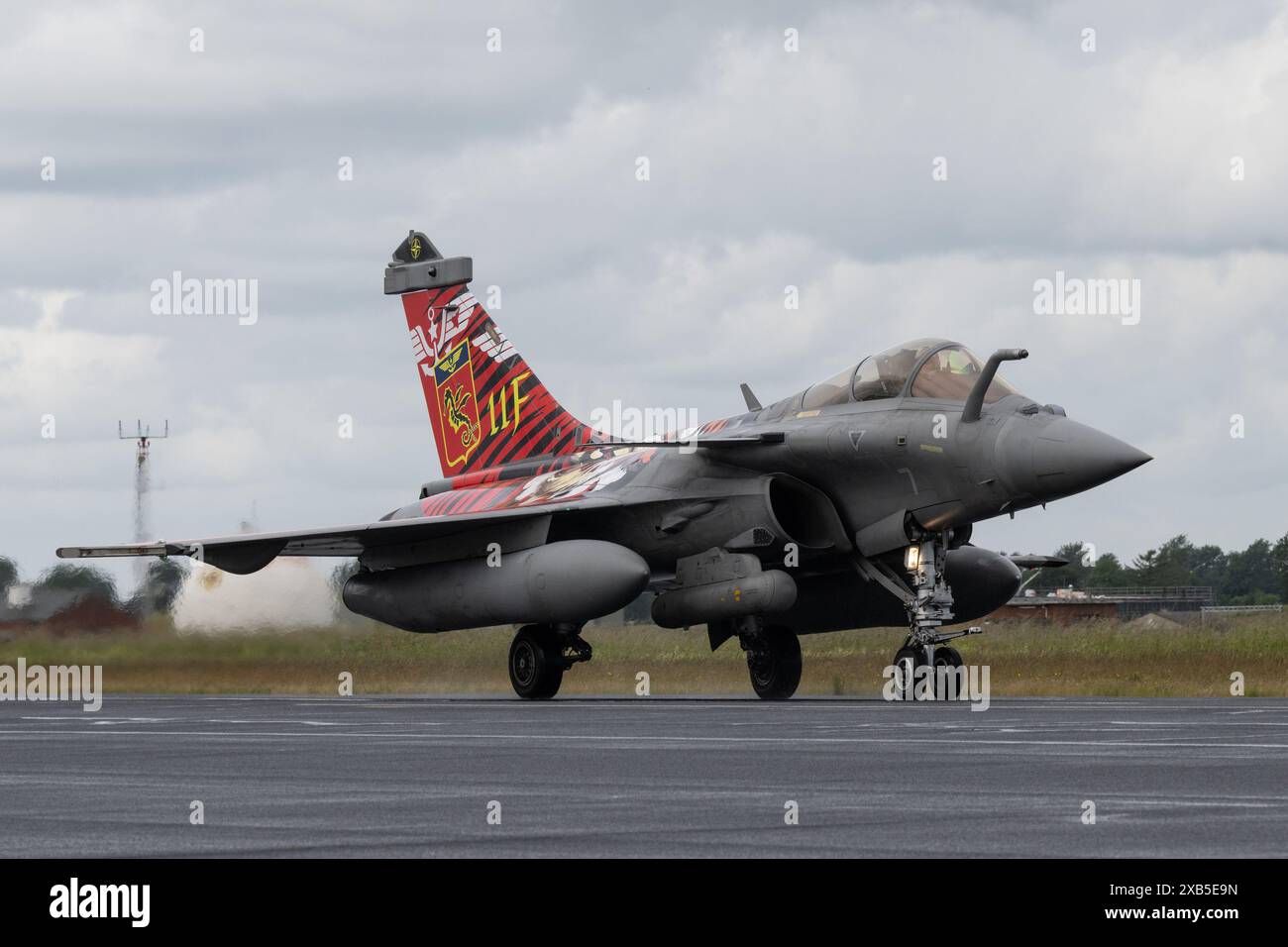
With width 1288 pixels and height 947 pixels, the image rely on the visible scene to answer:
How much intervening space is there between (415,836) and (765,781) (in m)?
2.62

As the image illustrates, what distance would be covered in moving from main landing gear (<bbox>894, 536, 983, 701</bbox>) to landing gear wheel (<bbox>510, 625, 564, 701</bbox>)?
4253 mm

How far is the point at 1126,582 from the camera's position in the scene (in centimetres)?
9600

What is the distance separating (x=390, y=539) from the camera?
23.0m

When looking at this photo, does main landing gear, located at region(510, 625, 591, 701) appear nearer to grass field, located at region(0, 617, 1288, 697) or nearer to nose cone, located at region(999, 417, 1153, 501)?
grass field, located at region(0, 617, 1288, 697)

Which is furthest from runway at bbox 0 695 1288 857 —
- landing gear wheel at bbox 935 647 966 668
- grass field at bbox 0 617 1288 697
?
grass field at bbox 0 617 1288 697

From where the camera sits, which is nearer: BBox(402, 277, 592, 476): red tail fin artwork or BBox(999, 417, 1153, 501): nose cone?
BBox(999, 417, 1153, 501): nose cone

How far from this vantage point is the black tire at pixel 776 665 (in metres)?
22.0

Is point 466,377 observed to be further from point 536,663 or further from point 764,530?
point 764,530

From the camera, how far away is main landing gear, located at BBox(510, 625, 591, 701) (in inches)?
875

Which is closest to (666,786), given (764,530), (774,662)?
(764,530)
